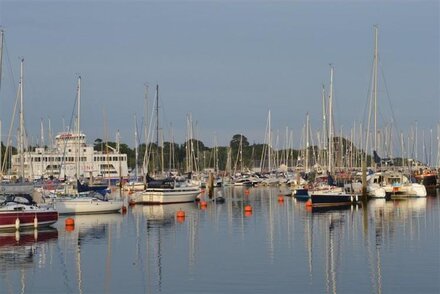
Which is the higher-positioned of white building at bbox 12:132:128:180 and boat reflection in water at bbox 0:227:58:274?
white building at bbox 12:132:128:180

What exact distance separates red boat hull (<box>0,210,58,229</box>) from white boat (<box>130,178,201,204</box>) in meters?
22.4

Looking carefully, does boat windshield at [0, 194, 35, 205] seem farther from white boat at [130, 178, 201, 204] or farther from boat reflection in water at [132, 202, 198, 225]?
white boat at [130, 178, 201, 204]

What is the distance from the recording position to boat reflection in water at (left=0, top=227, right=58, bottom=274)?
32.5 metres

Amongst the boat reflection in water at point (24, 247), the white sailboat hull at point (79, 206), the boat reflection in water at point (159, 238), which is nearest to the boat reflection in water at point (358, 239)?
the boat reflection in water at point (159, 238)

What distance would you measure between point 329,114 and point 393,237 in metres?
33.8

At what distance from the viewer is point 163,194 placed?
6762 cm

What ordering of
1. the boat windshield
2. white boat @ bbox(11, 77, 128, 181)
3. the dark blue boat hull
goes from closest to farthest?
the boat windshield → the dark blue boat hull → white boat @ bbox(11, 77, 128, 181)

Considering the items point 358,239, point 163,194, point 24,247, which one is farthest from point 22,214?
point 163,194

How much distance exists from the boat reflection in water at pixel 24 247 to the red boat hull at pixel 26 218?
0.40 metres

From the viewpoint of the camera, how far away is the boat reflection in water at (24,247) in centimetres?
3247

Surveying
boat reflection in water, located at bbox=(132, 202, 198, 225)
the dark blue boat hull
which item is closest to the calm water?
boat reflection in water, located at bbox=(132, 202, 198, 225)

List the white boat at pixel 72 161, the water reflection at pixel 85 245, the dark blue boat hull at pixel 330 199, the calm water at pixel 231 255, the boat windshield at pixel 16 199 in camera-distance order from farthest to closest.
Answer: the white boat at pixel 72 161 → the dark blue boat hull at pixel 330 199 → the boat windshield at pixel 16 199 → the water reflection at pixel 85 245 → the calm water at pixel 231 255

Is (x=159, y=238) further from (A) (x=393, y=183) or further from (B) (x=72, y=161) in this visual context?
(B) (x=72, y=161)

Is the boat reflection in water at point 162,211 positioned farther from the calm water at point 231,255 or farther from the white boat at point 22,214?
the white boat at point 22,214
